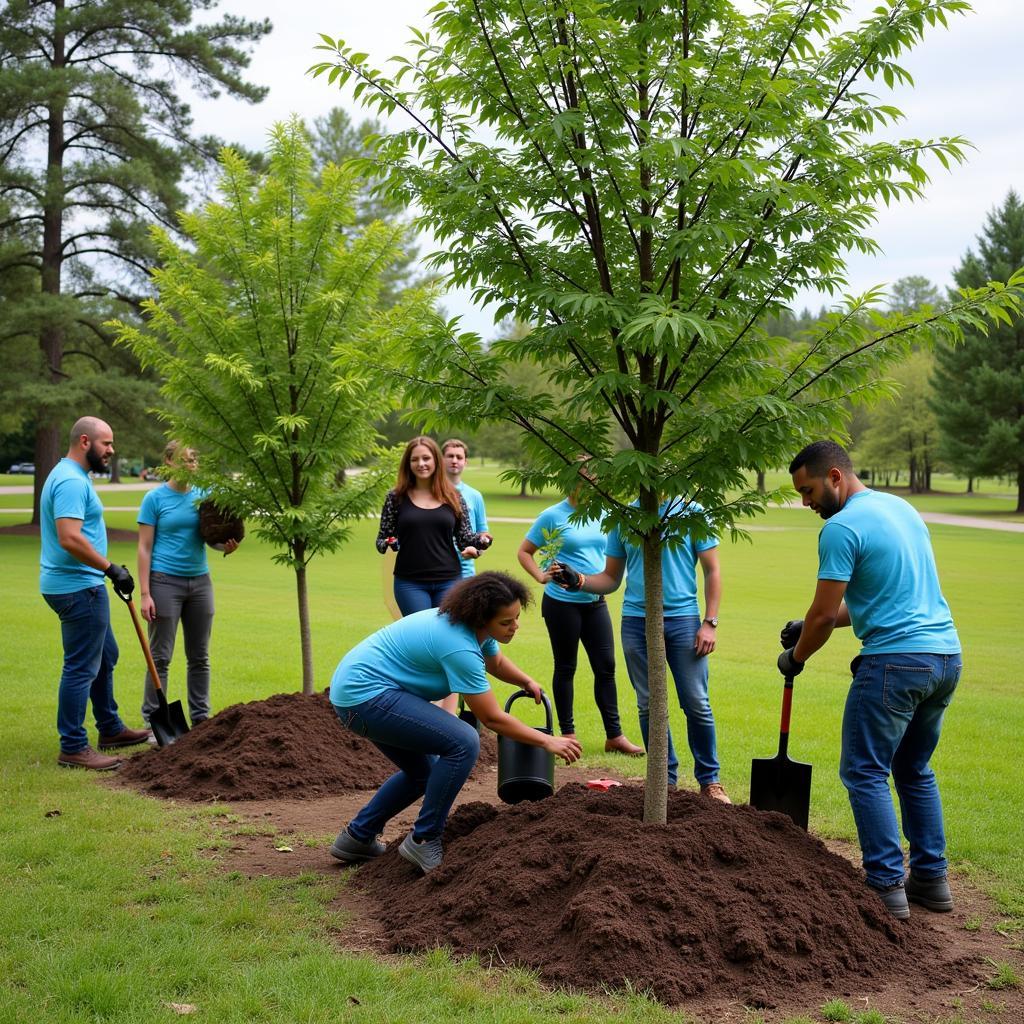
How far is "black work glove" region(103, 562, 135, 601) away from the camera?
7.38m

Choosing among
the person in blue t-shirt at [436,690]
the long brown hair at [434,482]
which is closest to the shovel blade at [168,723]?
the long brown hair at [434,482]

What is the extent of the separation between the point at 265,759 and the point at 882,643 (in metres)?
4.27

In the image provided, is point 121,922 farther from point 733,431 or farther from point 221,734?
point 733,431

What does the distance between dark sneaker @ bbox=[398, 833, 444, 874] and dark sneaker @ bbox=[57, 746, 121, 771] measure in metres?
3.21

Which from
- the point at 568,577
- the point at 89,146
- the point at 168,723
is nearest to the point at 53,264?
A: the point at 89,146

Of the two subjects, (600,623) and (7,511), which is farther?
(7,511)

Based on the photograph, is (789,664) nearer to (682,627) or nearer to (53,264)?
(682,627)

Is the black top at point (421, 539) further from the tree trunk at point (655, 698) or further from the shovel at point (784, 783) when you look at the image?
the shovel at point (784, 783)

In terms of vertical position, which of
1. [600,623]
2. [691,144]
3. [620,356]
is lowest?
[600,623]

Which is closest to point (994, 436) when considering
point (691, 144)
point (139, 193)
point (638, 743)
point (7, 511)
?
point (139, 193)

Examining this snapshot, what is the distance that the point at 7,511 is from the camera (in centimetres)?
4444

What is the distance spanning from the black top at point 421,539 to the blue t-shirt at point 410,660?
214 cm

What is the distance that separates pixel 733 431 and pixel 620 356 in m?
0.66

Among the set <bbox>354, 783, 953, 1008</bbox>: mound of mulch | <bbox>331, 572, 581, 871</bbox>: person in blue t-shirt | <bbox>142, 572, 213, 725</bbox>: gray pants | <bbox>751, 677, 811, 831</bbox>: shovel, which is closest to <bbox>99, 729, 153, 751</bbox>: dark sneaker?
<bbox>142, 572, 213, 725</bbox>: gray pants
